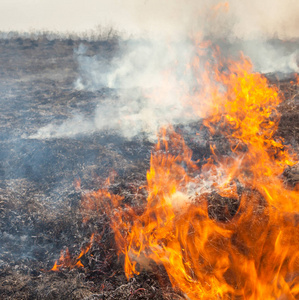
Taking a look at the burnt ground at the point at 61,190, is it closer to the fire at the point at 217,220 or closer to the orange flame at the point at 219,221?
the fire at the point at 217,220

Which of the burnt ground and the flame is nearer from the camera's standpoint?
the burnt ground

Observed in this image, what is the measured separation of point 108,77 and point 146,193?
15020mm

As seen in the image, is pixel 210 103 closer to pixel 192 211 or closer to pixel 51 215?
pixel 192 211

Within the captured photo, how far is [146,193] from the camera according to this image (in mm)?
7250

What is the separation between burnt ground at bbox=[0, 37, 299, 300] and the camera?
450 cm

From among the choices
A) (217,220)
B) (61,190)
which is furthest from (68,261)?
(217,220)

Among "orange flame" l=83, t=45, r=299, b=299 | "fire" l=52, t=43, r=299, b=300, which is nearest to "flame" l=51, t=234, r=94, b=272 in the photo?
"fire" l=52, t=43, r=299, b=300

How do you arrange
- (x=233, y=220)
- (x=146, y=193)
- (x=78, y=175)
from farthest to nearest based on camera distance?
(x=78, y=175) < (x=146, y=193) < (x=233, y=220)

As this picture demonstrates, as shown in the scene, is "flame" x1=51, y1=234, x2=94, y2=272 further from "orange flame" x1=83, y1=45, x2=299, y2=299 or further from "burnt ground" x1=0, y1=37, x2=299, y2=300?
"orange flame" x1=83, y1=45, x2=299, y2=299

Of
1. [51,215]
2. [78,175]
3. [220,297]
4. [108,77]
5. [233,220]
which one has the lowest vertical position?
[220,297]

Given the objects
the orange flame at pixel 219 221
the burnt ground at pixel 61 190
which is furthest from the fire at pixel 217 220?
the burnt ground at pixel 61 190

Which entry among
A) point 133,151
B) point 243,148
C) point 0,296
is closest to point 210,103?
point 243,148

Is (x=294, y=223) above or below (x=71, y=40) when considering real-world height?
below

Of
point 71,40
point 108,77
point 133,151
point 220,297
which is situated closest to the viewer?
point 220,297
